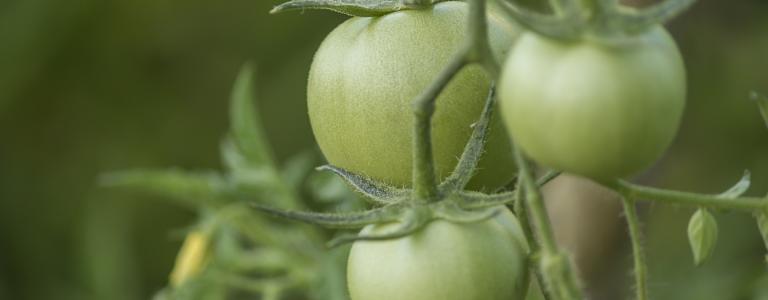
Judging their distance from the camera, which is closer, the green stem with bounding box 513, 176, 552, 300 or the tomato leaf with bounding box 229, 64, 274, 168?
the green stem with bounding box 513, 176, 552, 300

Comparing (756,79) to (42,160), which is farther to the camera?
(42,160)

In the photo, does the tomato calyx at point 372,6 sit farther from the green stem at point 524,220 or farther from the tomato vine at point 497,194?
the green stem at point 524,220

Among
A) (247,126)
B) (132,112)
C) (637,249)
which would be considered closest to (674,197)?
(637,249)

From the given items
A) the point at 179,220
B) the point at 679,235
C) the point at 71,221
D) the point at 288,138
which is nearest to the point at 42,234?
the point at 71,221

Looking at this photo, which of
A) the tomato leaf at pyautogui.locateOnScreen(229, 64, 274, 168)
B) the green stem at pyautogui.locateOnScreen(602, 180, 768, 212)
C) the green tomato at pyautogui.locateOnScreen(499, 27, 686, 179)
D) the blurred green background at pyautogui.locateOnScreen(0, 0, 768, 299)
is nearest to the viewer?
the green tomato at pyautogui.locateOnScreen(499, 27, 686, 179)

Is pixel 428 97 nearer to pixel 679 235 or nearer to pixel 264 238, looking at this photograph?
pixel 264 238

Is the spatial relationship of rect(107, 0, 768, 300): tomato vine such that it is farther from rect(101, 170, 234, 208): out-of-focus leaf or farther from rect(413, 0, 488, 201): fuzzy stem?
rect(101, 170, 234, 208): out-of-focus leaf

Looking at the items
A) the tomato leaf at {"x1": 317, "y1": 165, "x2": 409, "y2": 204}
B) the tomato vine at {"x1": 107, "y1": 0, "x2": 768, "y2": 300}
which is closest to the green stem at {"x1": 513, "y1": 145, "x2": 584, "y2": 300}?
the tomato vine at {"x1": 107, "y1": 0, "x2": 768, "y2": 300}
